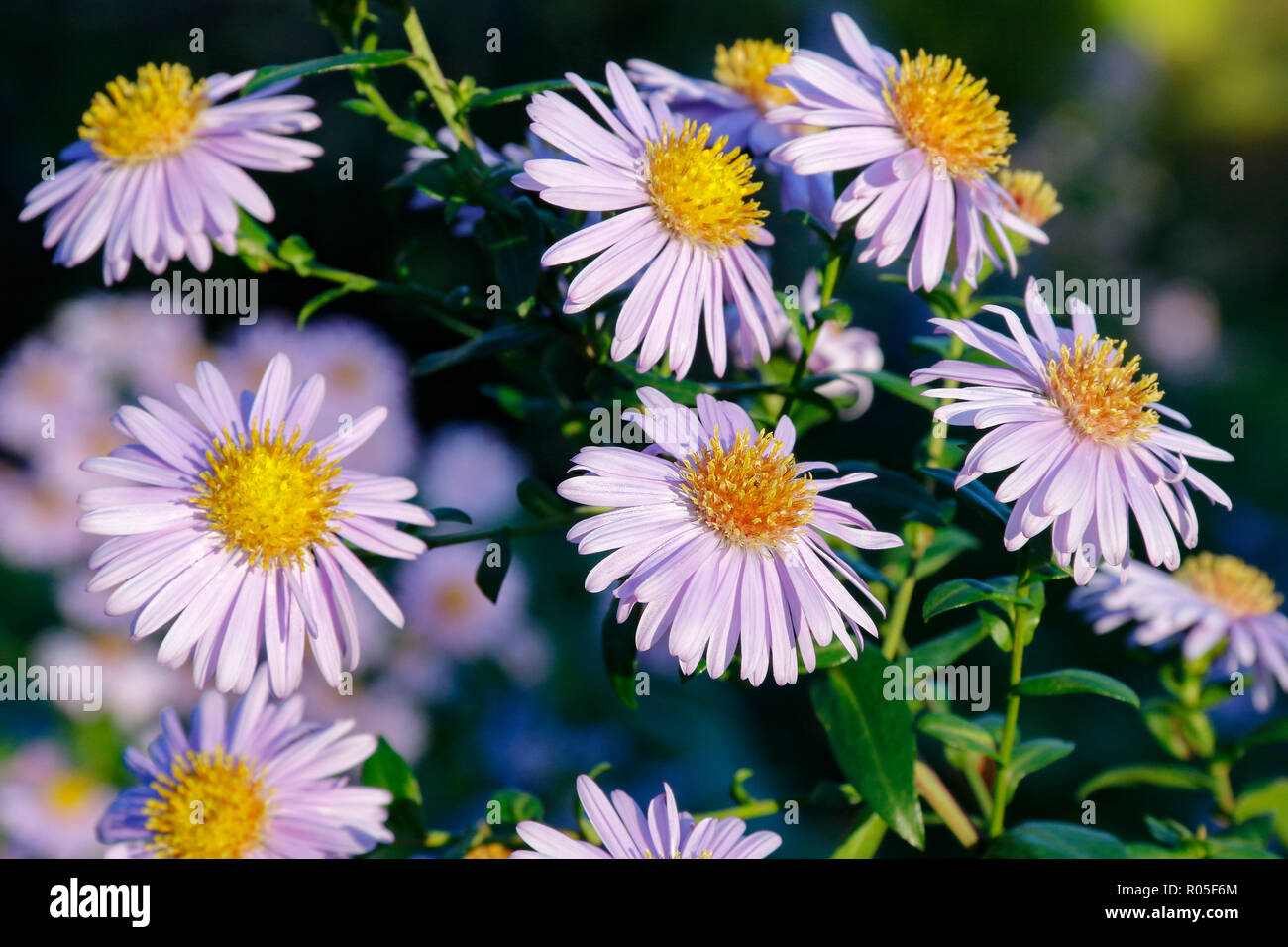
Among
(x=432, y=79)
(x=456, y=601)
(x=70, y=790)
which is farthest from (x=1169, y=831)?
(x=70, y=790)

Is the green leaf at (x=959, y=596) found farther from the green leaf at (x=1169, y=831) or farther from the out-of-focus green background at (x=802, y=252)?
the out-of-focus green background at (x=802, y=252)

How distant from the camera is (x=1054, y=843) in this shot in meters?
0.81

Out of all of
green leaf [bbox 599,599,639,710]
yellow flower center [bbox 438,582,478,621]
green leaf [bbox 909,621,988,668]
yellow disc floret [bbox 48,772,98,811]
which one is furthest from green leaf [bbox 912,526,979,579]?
yellow disc floret [bbox 48,772,98,811]

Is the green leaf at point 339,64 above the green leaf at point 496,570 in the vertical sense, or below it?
A: above

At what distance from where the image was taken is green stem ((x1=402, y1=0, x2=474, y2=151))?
798mm

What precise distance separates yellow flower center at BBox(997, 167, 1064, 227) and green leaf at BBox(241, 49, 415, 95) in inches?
21.4

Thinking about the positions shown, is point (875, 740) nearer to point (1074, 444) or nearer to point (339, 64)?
point (1074, 444)

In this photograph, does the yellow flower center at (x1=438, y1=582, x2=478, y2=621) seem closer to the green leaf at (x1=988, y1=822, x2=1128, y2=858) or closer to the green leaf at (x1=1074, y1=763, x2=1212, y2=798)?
the green leaf at (x1=1074, y1=763, x2=1212, y2=798)

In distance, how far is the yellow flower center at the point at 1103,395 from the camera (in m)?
0.77

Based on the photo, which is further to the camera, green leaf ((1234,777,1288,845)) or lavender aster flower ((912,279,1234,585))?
green leaf ((1234,777,1288,845))

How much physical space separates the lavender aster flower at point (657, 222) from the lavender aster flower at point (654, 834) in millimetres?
290

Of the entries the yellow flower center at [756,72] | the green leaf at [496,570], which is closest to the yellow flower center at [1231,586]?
the yellow flower center at [756,72]
